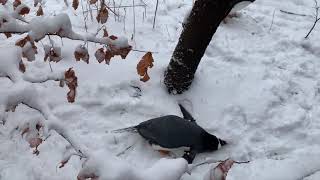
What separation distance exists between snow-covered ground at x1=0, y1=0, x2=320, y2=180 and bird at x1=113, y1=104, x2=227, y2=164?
0.07 meters

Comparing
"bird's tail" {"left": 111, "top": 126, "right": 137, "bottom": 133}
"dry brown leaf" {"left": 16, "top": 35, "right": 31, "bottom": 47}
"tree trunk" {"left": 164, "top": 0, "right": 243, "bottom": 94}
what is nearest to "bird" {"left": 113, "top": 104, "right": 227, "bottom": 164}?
"bird's tail" {"left": 111, "top": 126, "right": 137, "bottom": 133}

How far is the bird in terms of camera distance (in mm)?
2703

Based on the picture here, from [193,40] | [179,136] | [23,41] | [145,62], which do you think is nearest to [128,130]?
[179,136]

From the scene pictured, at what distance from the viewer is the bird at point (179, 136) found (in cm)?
270

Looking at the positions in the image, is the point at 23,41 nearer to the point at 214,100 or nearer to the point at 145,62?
the point at 145,62

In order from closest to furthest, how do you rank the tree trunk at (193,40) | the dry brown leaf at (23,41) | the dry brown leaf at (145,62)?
the dry brown leaf at (23,41)
the dry brown leaf at (145,62)
the tree trunk at (193,40)

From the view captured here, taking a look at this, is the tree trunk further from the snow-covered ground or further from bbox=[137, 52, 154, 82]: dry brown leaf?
bbox=[137, 52, 154, 82]: dry brown leaf

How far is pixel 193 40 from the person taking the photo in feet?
9.19

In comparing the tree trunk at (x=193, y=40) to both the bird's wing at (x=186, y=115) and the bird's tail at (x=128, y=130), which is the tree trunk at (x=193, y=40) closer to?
the bird's wing at (x=186, y=115)

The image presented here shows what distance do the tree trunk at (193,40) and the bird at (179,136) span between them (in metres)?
0.38

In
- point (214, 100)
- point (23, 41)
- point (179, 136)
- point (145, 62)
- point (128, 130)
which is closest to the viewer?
point (23, 41)

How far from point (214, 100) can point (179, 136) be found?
0.51m

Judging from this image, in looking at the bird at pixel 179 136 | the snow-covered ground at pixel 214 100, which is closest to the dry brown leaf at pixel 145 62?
the bird at pixel 179 136

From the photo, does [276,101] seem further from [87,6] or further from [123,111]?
[87,6]
